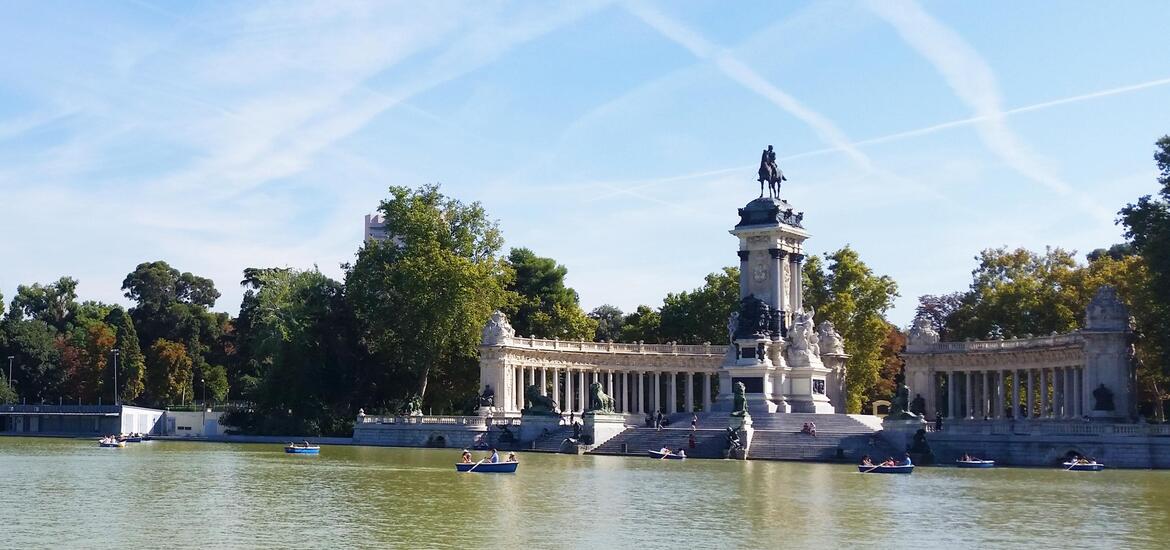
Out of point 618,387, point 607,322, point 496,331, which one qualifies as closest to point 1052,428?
point 496,331

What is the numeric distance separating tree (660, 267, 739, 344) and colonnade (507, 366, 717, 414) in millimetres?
3494

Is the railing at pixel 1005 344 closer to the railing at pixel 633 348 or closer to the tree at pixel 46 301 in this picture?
the railing at pixel 633 348

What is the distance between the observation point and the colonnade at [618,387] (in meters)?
89.8

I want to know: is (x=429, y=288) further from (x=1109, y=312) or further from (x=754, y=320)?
(x=1109, y=312)

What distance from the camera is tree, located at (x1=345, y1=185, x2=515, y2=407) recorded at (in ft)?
281

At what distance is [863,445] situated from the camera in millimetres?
61375

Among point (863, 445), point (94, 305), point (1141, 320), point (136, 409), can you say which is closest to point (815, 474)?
point (863, 445)

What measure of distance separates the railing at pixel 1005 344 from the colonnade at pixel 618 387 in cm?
1424

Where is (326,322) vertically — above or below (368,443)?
above

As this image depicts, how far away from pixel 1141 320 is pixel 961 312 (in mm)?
24220

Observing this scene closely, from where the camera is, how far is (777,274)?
257 feet

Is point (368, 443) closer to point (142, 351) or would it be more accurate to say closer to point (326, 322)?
point (326, 322)

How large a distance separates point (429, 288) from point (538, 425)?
52.2ft

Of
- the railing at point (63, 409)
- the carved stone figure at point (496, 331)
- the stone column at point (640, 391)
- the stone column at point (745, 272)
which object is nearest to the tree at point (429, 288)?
the carved stone figure at point (496, 331)
